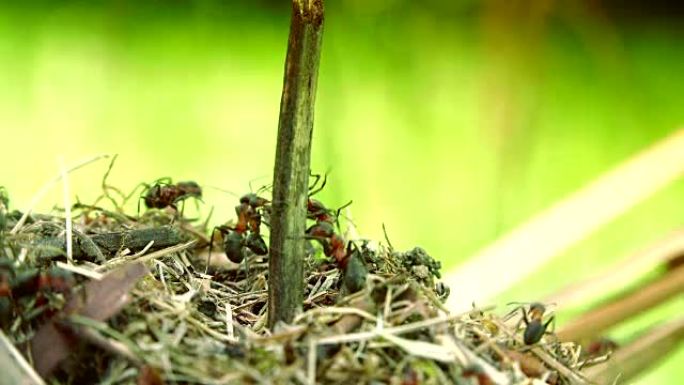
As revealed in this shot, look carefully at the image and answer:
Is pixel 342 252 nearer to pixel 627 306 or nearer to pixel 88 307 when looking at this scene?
pixel 88 307

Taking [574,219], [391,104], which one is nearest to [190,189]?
[574,219]

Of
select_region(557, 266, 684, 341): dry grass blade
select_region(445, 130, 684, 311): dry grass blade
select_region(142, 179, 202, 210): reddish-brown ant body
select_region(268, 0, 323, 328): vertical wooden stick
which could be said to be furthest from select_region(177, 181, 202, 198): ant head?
select_region(445, 130, 684, 311): dry grass blade

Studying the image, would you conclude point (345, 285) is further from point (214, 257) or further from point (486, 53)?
point (486, 53)

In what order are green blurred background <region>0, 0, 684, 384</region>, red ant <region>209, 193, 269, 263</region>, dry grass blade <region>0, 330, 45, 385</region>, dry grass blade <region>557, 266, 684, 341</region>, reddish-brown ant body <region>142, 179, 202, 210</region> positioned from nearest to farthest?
dry grass blade <region>0, 330, 45, 385</region> → red ant <region>209, 193, 269, 263</region> → reddish-brown ant body <region>142, 179, 202, 210</region> → dry grass blade <region>557, 266, 684, 341</region> → green blurred background <region>0, 0, 684, 384</region>

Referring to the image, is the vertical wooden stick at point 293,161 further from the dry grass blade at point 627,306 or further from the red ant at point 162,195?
the dry grass blade at point 627,306

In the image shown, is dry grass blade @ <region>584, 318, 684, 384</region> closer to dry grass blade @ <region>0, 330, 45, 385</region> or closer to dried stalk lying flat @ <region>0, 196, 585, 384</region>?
dried stalk lying flat @ <region>0, 196, 585, 384</region>
